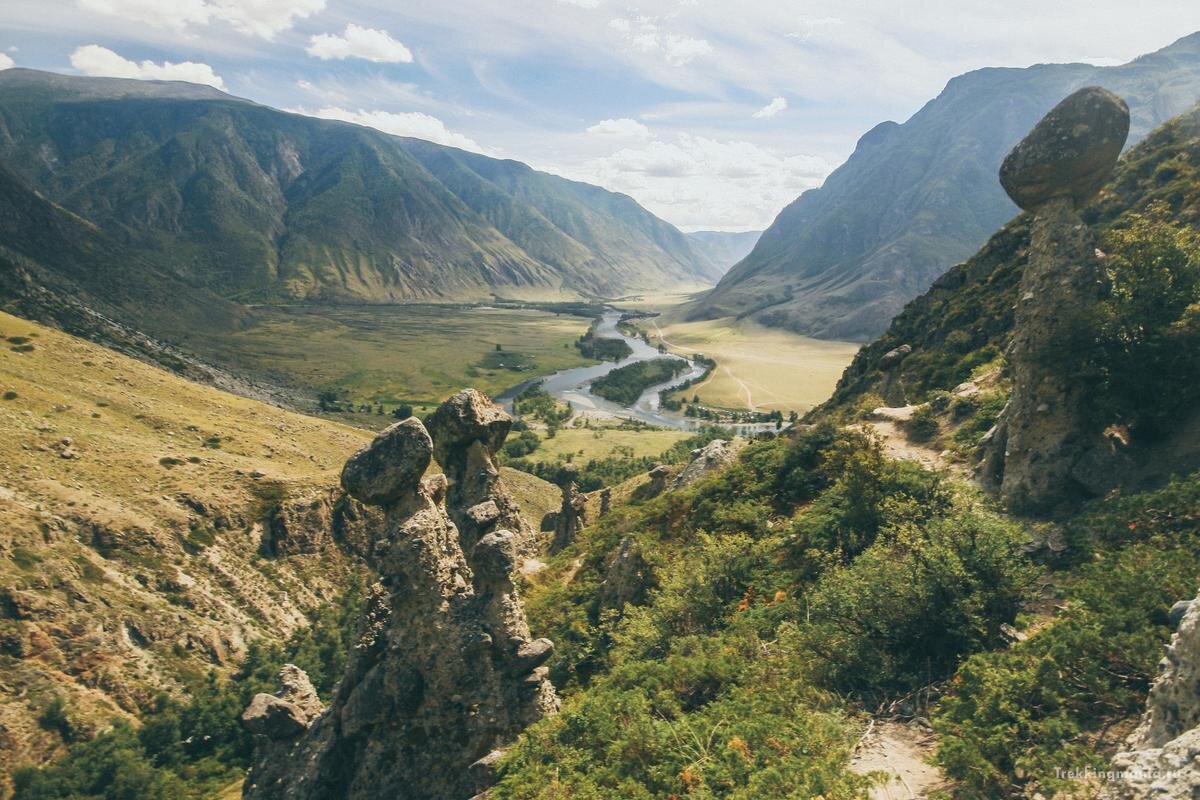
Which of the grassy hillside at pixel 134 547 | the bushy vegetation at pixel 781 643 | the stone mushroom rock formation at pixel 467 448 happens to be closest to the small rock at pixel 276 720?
the bushy vegetation at pixel 781 643

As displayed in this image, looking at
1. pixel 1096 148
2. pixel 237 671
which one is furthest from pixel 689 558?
pixel 237 671

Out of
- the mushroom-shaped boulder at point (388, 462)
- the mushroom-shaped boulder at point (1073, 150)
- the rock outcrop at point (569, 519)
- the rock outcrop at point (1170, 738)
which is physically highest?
the mushroom-shaped boulder at point (1073, 150)

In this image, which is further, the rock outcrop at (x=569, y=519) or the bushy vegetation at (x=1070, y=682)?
the rock outcrop at (x=569, y=519)

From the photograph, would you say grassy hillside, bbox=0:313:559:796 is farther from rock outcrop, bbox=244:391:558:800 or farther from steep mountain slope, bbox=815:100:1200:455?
steep mountain slope, bbox=815:100:1200:455

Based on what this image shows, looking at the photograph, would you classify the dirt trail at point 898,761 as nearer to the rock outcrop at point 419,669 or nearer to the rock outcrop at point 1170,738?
the rock outcrop at point 1170,738

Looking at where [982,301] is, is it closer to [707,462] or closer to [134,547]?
[707,462]

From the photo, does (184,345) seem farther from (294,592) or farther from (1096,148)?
(1096,148)

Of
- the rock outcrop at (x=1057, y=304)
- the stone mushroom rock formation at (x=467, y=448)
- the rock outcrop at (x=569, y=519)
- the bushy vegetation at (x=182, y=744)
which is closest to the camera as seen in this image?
the rock outcrop at (x=1057, y=304)
